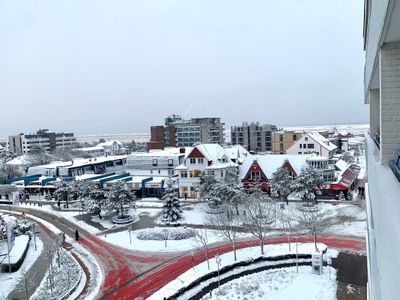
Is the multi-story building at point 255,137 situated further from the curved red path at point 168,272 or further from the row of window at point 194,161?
the curved red path at point 168,272

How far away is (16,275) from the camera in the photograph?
73.9 feet

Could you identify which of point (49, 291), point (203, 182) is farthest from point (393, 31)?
Result: point (203, 182)

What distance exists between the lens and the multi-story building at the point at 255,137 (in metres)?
93.4

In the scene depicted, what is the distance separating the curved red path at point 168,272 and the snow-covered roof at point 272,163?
51.5 ft

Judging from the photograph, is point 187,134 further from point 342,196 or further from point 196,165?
point 342,196

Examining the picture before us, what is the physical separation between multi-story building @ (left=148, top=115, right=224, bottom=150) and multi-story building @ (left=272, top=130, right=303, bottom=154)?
21.9 meters

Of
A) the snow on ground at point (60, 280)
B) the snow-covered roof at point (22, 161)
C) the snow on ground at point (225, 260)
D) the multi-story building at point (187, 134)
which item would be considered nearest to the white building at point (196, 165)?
the snow on ground at point (225, 260)

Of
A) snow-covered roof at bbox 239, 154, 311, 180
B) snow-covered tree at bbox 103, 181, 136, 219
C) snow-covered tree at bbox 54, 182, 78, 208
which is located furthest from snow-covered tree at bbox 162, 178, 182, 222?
snow-covered tree at bbox 54, 182, 78, 208

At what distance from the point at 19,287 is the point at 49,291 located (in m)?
2.29

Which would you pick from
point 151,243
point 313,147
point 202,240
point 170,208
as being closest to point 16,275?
point 151,243

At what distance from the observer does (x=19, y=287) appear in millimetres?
20609

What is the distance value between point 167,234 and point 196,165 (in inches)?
645

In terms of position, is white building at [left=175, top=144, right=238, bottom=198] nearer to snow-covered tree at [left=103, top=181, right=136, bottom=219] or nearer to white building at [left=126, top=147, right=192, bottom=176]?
white building at [left=126, top=147, right=192, bottom=176]

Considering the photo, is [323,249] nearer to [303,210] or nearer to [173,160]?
[303,210]
